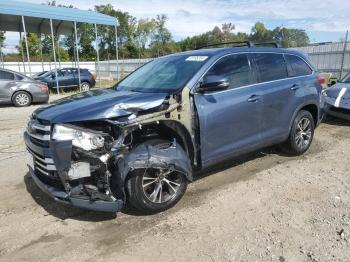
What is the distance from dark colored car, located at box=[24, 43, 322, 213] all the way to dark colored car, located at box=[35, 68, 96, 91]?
16.3m

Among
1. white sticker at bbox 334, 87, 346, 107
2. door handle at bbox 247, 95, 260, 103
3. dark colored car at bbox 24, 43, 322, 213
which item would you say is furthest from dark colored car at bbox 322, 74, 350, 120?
door handle at bbox 247, 95, 260, 103

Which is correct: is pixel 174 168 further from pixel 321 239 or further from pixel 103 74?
pixel 103 74

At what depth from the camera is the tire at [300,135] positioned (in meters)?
6.21

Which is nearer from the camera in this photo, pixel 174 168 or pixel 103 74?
pixel 174 168

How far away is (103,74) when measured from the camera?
3791 centimetres

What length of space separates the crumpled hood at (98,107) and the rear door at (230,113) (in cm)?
69

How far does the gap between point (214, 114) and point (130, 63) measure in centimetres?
3421

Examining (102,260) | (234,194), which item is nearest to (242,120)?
(234,194)

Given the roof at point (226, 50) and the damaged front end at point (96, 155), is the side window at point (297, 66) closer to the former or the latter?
the roof at point (226, 50)

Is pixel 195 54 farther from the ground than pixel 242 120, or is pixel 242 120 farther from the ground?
pixel 195 54

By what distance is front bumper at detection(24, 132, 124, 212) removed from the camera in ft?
12.4

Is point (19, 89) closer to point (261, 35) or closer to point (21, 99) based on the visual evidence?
point (21, 99)

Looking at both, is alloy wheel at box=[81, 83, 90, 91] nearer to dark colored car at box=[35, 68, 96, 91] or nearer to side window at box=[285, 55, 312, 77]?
dark colored car at box=[35, 68, 96, 91]

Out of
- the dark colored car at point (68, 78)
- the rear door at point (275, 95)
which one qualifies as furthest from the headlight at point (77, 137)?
the dark colored car at point (68, 78)
